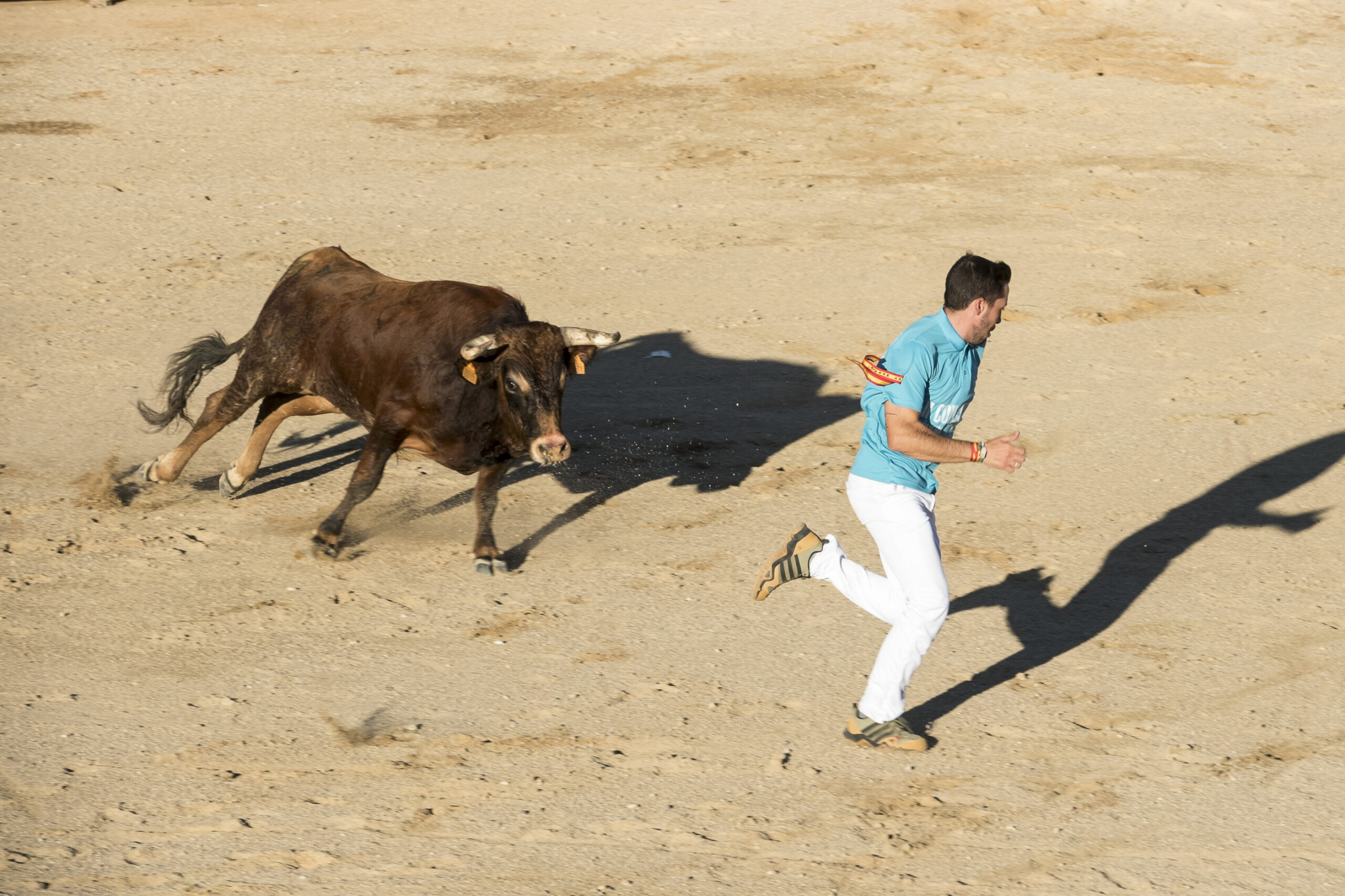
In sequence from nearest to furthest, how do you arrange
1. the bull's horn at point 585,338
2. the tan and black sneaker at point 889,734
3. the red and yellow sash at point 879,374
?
1. the red and yellow sash at point 879,374
2. the tan and black sneaker at point 889,734
3. the bull's horn at point 585,338

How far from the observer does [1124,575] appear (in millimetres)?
8039

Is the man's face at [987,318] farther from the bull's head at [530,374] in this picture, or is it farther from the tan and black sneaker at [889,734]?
the bull's head at [530,374]

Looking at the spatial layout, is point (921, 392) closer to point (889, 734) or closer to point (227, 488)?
point (889, 734)

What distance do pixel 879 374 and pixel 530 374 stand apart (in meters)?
2.32

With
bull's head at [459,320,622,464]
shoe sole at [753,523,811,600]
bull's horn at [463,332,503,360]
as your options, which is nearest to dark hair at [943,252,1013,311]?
shoe sole at [753,523,811,600]

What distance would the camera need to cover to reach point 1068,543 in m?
8.40

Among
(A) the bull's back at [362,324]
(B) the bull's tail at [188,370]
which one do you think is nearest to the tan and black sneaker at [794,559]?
(A) the bull's back at [362,324]

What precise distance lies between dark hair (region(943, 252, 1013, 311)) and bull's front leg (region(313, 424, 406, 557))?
3474 millimetres

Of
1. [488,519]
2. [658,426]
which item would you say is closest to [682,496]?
[658,426]

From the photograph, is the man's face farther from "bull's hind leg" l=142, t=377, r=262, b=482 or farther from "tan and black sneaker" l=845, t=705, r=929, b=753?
"bull's hind leg" l=142, t=377, r=262, b=482

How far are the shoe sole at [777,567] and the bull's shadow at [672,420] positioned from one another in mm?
1792

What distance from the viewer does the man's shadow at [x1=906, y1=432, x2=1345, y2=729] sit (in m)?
7.09

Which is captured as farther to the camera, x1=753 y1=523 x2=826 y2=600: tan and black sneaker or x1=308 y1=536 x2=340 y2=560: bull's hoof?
x1=308 y1=536 x2=340 y2=560: bull's hoof

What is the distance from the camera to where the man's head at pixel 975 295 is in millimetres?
5816
